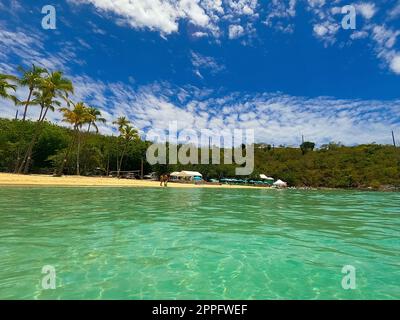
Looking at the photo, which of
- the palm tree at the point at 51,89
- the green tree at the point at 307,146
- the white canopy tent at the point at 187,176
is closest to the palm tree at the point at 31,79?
the palm tree at the point at 51,89

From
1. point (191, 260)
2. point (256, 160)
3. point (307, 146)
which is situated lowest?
point (191, 260)

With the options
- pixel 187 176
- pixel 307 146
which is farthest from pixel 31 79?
pixel 307 146

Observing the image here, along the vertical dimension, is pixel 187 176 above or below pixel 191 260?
above

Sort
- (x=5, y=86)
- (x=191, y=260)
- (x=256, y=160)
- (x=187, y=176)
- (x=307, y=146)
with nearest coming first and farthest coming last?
1. (x=191, y=260)
2. (x=5, y=86)
3. (x=187, y=176)
4. (x=256, y=160)
5. (x=307, y=146)

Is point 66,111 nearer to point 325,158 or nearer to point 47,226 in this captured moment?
point 47,226

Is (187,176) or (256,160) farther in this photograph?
(256,160)

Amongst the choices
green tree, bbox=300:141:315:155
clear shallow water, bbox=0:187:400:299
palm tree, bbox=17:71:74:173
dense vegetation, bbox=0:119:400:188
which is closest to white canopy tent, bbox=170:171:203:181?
dense vegetation, bbox=0:119:400:188

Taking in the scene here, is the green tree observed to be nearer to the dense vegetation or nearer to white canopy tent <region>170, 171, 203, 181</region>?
the dense vegetation

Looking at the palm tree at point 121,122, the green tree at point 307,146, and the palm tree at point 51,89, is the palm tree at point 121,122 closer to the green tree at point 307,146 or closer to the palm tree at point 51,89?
the palm tree at point 51,89

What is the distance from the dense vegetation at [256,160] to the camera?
49000 mm

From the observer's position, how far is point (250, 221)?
1082 cm

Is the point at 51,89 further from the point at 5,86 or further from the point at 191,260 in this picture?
the point at 191,260

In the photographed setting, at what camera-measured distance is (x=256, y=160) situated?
92.1 meters
